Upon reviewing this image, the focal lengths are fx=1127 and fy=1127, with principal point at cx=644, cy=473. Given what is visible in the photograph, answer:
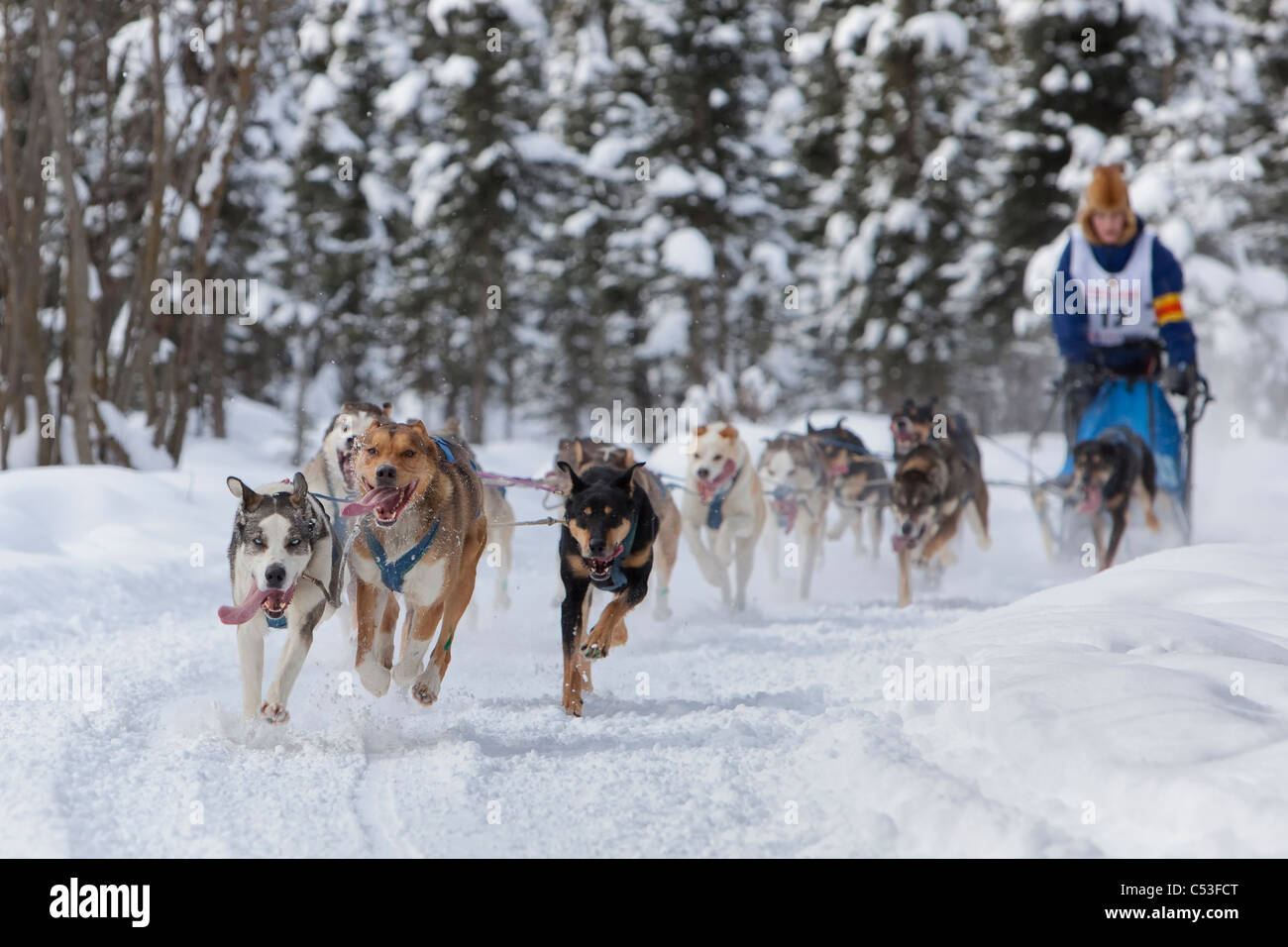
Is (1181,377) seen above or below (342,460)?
above

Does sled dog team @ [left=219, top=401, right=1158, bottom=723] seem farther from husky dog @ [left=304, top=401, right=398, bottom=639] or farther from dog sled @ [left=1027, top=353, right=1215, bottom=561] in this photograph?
dog sled @ [left=1027, top=353, right=1215, bottom=561]

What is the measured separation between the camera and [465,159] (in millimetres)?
19547

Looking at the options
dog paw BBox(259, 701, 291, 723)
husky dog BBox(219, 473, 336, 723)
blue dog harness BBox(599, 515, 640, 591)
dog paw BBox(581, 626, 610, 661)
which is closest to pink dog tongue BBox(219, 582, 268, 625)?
husky dog BBox(219, 473, 336, 723)

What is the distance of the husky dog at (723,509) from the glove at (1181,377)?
275cm

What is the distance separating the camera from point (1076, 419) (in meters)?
7.85

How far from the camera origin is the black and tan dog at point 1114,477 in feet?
23.1

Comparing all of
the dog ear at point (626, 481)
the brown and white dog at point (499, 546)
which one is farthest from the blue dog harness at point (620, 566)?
the brown and white dog at point (499, 546)

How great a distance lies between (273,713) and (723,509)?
368 cm

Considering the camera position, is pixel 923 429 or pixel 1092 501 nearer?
pixel 1092 501

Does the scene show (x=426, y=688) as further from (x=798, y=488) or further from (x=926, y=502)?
(x=798, y=488)

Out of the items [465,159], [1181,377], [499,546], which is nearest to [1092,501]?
[1181,377]

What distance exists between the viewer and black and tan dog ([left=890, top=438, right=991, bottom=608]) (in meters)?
6.73

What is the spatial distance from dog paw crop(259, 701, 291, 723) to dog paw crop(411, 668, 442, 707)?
0.54 meters

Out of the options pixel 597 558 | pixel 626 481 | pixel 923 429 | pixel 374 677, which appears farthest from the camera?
pixel 923 429
